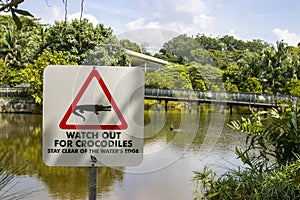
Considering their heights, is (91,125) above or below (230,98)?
above

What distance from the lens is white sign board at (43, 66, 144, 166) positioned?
1.08 meters

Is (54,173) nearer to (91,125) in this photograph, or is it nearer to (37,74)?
(91,125)

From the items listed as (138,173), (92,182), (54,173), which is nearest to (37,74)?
(54,173)

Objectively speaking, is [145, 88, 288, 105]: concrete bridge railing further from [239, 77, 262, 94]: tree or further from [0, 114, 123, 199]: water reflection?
[0, 114, 123, 199]: water reflection

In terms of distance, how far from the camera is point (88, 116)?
42.4 inches

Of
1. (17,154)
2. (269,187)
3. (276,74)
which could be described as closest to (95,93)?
(269,187)

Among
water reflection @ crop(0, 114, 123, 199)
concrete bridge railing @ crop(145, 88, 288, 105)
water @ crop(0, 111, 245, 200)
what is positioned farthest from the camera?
concrete bridge railing @ crop(145, 88, 288, 105)

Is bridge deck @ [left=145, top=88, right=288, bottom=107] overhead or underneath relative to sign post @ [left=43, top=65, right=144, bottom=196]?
underneath

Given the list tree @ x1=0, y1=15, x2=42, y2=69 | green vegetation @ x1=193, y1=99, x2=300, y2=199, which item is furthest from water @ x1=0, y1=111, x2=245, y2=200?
tree @ x1=0, y1=15, x2=42, y2=69

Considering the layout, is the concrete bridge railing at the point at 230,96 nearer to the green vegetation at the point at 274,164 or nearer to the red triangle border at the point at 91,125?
the green vegetation at the point at 274,164

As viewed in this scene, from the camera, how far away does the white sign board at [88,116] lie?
1.08 metres

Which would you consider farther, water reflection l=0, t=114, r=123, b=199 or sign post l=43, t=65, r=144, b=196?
water reflection l=0, t=114, r=123, b=199

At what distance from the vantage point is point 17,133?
37.1 feet

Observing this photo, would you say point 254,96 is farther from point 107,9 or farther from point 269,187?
point 107,9
